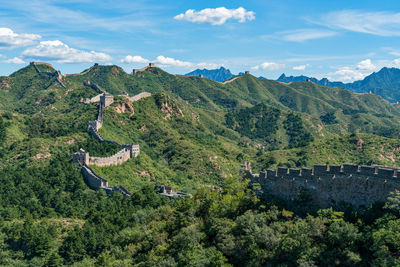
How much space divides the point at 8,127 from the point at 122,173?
3030 cm

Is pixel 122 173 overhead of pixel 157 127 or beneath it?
beneath

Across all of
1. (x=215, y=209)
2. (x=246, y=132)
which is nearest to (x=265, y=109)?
(x=246, y=132)

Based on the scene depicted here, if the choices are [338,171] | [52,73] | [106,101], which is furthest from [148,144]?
[52,73]

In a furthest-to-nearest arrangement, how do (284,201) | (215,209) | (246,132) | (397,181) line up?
(246,132) < (215,209) < (284,201) < (397,181)

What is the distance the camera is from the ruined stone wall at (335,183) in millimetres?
25109

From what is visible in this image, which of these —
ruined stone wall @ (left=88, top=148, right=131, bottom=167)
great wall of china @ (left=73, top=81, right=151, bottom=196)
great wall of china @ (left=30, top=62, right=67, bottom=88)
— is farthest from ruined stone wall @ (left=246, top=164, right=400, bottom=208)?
great wall of china @ (left=30, top=62, right=67, bottom=88)

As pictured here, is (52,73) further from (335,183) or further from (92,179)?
(335,183)

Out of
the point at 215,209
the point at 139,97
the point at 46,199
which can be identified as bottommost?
the point at 46,199

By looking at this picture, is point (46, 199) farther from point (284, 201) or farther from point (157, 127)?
point (157, 127)

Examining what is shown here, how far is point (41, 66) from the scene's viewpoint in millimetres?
172625

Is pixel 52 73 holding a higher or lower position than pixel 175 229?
higher

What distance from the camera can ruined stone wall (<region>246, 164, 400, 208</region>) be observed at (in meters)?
25.1

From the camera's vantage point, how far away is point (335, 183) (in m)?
27.7

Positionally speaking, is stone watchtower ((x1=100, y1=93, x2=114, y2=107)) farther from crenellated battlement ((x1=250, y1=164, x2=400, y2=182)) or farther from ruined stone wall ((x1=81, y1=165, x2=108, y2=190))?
crenellated battlement ((x1=250, y1=164, x2=400, y2=182))
